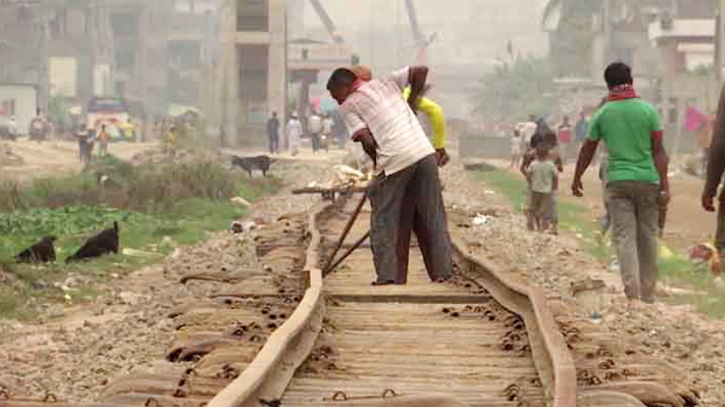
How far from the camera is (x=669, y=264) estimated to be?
58.4 feet

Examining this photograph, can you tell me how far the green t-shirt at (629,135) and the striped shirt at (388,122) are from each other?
1.61 metres

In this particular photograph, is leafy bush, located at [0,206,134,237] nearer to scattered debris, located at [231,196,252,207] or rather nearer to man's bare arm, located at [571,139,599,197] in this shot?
scattered debris, located at [231,196,252,207]

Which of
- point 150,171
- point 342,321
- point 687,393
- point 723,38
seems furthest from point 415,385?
point 723,38

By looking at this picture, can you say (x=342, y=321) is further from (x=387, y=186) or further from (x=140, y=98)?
(x=140, y=98)

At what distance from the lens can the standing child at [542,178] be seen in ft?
58.6

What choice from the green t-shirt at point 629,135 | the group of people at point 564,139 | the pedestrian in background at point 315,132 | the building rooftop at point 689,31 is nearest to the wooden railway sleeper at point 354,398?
the green t-shirt at point 629,135

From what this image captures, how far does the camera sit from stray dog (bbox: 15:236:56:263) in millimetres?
16125

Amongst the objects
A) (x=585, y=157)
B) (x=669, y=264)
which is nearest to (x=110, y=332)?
(x=585, y=157)

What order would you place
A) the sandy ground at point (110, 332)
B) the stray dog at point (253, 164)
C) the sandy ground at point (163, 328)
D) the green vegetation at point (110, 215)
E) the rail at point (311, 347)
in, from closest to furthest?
1. the rail at point (311, 347)
2. the sandy ground at point (110, 332)
3. the sandy ground at point (163, 328)
4. the green vegetation at point (110, 215)
5. the stray dog at point (253, 164)

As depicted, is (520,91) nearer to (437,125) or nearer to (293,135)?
(293,135)

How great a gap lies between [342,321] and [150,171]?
927 inches

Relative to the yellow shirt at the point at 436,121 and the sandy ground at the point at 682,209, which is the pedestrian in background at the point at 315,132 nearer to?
the sandy ground at the point at 682,209

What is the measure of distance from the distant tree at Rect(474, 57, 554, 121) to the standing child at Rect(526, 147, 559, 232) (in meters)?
81.4

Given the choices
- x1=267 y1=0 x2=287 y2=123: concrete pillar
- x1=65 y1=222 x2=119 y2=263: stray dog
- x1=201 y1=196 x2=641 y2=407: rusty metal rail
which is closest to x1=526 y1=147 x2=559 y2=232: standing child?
x1=65 y1=222 x2=119 y2=263: stray dog
